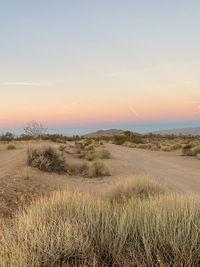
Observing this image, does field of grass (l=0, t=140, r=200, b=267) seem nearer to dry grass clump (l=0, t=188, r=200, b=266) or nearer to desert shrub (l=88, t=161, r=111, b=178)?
dry grass clump (l=0, t=188, r=200, b=266)

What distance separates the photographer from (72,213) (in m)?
3.80

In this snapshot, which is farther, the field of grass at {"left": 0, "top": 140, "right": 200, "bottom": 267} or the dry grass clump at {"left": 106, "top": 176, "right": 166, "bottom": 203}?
the dry grass clump at {"left": 106, "top": 176, "right": 166, "bottom": 203}

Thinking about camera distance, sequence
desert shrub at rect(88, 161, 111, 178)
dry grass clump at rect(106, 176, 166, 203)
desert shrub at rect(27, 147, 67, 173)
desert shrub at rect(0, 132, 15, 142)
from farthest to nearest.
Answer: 1. desert shrub at rect(0, 132, 15, 142)
2. desert shrub at rect(88, 161, 111, 178)
3. desert shrub at rect(27, 147, 67, 173)
4. dry grass clump at rect(106, 176, 166, 203)

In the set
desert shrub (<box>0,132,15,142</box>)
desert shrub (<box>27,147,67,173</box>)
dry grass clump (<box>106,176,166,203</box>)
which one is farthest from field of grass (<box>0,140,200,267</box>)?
desert shrub (<box>0,132,15,142</box>)

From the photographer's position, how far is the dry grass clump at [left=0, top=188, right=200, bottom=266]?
2.58 meters

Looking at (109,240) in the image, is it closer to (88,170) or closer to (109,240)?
(109,240)

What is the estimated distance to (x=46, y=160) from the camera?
11.5 metres

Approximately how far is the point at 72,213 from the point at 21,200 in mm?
2817

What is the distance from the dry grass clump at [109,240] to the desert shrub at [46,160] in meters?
7.90

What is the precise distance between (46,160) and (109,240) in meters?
8.97

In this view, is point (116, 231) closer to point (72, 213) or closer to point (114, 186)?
point (72, 213)

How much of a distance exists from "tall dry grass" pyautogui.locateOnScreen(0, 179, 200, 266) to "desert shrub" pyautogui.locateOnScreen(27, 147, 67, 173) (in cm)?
793

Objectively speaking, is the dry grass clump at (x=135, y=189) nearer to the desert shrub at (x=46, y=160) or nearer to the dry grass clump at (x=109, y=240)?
the dry grass clump at (x=109, y=240)

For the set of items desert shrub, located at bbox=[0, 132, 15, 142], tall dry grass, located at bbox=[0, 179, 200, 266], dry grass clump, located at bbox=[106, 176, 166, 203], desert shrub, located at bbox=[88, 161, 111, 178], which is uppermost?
desert shrub, located at bbox=[0, 132, 15, 142]
